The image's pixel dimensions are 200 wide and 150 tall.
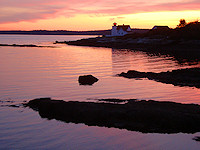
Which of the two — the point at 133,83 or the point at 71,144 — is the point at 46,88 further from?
the point at 71,144

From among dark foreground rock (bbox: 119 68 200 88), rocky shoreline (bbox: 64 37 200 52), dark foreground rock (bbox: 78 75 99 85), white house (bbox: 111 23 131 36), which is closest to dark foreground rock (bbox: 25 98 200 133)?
dark foreground rock (bbox: 78 75 99 85)

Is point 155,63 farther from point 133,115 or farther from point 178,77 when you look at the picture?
point 133,115

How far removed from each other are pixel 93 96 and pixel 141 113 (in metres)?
7.47

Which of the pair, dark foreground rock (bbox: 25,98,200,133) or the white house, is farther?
the white house

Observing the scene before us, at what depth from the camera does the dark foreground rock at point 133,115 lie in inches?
504

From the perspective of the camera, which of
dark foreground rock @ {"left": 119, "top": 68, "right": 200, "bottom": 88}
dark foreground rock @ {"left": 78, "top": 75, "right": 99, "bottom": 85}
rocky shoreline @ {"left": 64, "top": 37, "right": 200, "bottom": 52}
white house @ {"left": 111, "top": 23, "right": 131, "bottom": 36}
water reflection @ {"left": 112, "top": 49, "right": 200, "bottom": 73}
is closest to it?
dark foreground rock @ {"left": 119, "top": 68, "right": 200, "bottom": 88}

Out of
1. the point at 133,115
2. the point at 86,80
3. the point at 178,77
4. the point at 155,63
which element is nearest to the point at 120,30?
the point at 155,63

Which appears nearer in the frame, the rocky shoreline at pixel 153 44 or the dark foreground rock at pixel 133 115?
the dark foreground rock at pixel 133 115

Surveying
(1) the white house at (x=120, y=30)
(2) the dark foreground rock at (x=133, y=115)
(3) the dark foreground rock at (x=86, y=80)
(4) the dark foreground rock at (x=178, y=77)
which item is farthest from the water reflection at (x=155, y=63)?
(1) the white house at (x=120, y=30)

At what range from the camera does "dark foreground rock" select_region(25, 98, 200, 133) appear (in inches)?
504

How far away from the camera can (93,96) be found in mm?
20500

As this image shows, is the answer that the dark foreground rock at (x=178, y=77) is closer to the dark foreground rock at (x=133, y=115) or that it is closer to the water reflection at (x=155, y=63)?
the water reflection at (x=155, y=63)

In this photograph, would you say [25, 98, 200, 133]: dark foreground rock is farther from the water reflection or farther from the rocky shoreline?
the rocky shoreline

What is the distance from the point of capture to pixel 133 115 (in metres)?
13.4
